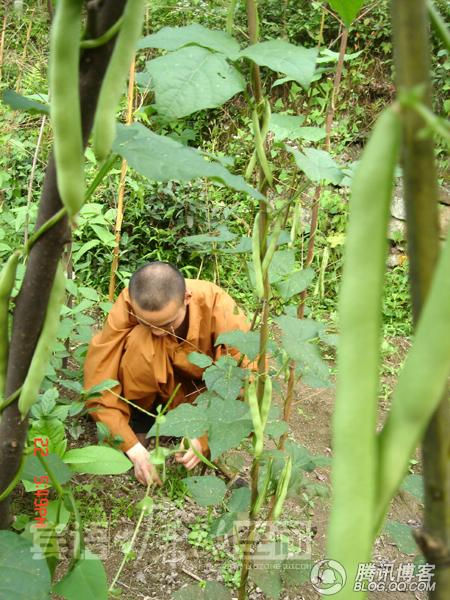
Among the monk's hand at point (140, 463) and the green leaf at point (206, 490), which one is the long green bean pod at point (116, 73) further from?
the monk's hand at point (140, 463)

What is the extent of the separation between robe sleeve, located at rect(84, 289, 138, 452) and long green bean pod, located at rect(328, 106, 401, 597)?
1818 millimetres

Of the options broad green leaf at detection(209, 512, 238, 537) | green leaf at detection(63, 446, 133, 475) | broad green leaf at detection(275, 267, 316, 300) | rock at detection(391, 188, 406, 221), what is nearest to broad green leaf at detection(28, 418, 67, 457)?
green leaf at detection(63, 446, 133, 475)

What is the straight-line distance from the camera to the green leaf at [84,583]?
880 mm

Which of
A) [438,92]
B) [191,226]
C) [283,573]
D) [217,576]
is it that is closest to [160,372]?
[217,576]

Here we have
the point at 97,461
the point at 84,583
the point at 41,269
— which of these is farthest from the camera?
the point at 97,461

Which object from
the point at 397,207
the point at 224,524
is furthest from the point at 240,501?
the point at 397,207

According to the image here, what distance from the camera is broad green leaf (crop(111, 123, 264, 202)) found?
1.83ft

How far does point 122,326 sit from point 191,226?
4.54ft

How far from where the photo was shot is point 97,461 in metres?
1.27

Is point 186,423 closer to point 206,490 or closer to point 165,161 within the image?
point 206,490

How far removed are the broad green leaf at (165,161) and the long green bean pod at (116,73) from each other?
0.09 metres

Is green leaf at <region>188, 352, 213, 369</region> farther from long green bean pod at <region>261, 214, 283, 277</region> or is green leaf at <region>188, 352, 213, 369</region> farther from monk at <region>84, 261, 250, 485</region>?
monk at <region>84, 261, 250, 485</region>

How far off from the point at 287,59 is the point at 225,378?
0.61m

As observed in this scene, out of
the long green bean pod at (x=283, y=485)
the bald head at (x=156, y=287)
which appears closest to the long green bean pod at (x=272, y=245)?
the long green bean pod at (x=283, y=485)
